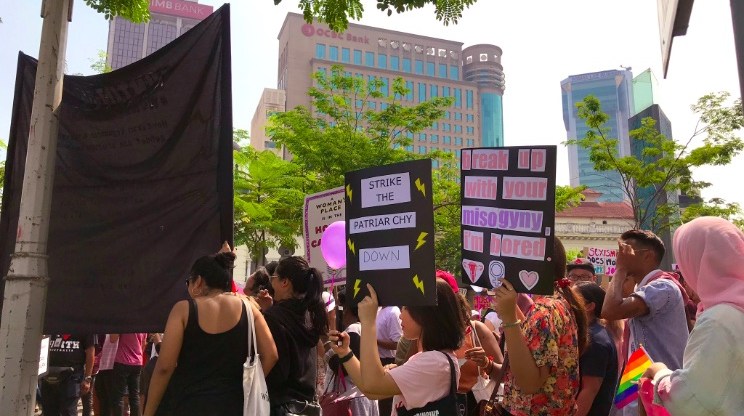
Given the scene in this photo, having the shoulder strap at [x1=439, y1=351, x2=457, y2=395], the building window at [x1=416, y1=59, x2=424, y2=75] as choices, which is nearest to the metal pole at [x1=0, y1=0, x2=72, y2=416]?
the shoulder strap at [x1=439, y1=351, x2=457, y2=395]

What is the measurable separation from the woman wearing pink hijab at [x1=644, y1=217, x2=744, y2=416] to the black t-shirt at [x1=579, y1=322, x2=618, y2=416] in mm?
1507

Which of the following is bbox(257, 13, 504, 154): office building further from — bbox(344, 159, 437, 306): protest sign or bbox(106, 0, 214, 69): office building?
bbox(344, 159, 437, 306): protest sign

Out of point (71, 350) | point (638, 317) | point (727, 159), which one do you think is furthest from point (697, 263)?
point (727, 159)

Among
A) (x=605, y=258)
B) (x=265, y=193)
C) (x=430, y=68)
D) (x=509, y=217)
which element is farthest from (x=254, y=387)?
(x=430, y=68)

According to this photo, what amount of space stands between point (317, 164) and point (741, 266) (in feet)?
58.2

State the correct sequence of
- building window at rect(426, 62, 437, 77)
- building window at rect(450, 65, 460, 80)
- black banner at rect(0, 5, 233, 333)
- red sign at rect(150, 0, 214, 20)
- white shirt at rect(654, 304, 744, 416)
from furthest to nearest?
red sign at rect(150, 0, 214, 20)
building window at rect(450, 65, 460, 80)
building window at rect(426, 62, 437, 77)
black banner at rect(0, 5, 233, 333)
white shirt at rect(654, 304, 744, 416)

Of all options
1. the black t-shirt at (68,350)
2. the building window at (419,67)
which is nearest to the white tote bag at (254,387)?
the black t-shirt at (68,350)

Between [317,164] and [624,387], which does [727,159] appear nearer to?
[317,164]

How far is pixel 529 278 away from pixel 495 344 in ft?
5.74

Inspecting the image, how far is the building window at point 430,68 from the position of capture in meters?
114

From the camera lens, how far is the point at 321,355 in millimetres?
5258

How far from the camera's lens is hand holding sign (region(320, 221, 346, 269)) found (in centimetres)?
598

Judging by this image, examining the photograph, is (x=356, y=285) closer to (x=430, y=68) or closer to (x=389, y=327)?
(x=389, y=327)

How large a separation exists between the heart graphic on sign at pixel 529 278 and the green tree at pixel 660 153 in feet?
57.2
